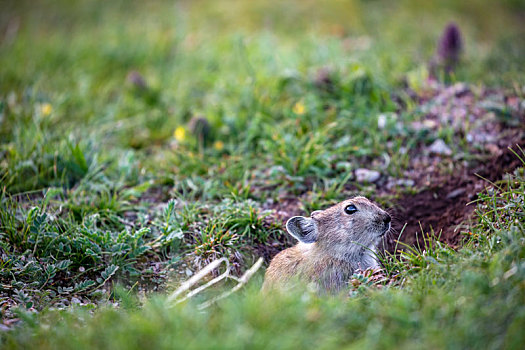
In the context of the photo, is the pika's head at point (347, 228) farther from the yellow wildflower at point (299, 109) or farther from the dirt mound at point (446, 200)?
the yellow wildflower at point (299, 109)

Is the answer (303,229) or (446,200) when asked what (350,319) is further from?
(446,200)

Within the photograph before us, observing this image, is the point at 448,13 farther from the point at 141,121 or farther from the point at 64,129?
the point at 64,129

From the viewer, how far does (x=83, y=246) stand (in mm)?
3980

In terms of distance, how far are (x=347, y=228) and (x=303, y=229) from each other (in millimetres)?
364

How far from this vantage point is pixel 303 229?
402 centimetres

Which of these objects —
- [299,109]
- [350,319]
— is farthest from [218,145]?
[350,319]

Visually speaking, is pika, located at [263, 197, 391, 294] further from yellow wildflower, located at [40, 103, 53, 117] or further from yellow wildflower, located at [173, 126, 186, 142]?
yellow wildflower, located at [40, 103, 53, 117]

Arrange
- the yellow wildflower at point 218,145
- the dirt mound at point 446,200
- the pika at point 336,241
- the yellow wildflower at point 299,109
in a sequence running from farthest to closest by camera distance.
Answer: the yellow wildflower at point 299,109 < the yellow wildflower at point 218,145 < the dirt mound at point 446,200 < the pika at point 336,241

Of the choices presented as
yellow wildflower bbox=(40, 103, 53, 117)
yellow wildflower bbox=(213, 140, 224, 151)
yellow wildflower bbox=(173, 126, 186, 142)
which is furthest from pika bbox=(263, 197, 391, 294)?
yellow wildflower bbox=(40, 103, 53, 117)

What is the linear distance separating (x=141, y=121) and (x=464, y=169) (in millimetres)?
3889

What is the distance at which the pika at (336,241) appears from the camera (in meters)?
3.86

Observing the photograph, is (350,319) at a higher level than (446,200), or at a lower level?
higher

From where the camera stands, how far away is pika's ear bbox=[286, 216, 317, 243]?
398 centimetres

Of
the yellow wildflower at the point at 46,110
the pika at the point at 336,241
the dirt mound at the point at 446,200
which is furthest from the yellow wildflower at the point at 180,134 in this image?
the dirt mound at the point at 446,200
